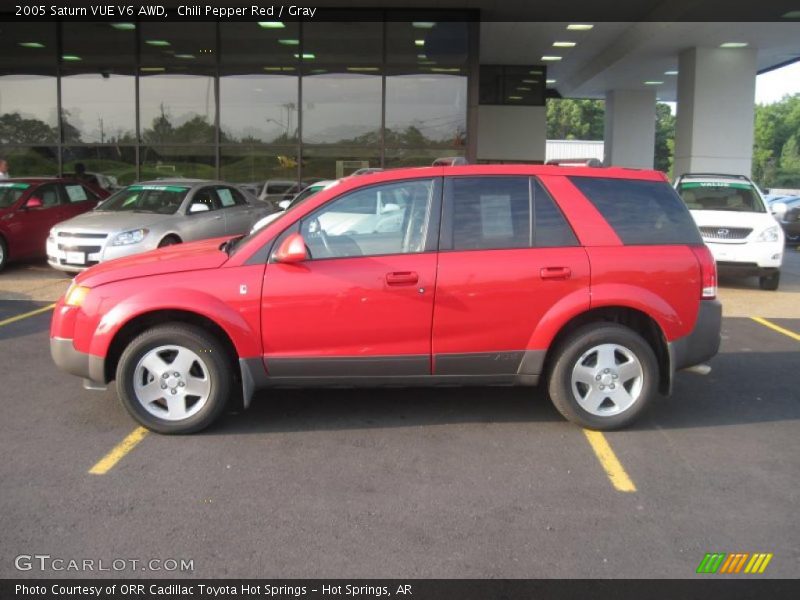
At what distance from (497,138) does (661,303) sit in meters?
20.1

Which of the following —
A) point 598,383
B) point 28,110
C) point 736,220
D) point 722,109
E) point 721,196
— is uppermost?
point 722,109

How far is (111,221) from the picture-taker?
10.3 meters

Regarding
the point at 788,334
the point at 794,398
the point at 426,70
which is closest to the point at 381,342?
the point at 794,398

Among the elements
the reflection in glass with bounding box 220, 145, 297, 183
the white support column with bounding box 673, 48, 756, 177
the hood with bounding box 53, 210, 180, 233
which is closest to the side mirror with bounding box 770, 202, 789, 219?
the white support column with bounding box 673, 48, 756, 177

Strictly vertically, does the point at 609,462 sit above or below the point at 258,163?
below

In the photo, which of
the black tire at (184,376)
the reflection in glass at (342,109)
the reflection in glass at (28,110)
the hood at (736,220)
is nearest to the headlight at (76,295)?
the black tire at (184,376)

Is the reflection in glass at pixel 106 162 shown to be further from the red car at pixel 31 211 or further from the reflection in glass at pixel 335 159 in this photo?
the reflection in glass at pixel 335 159

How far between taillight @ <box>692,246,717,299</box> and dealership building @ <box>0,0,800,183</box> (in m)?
11.8

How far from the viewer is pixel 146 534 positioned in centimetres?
342

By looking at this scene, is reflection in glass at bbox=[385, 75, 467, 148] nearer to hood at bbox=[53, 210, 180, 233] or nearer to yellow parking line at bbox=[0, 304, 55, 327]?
hood at bbox=[53, 210, 180, 233]

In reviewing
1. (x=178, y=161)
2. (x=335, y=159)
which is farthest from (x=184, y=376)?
(x=178, y=161)

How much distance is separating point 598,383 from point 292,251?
7.09ft

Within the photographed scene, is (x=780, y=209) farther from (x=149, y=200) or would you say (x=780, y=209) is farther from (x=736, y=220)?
(x=149, y=200)

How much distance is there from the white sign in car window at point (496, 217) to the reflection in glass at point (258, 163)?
12.4 m
